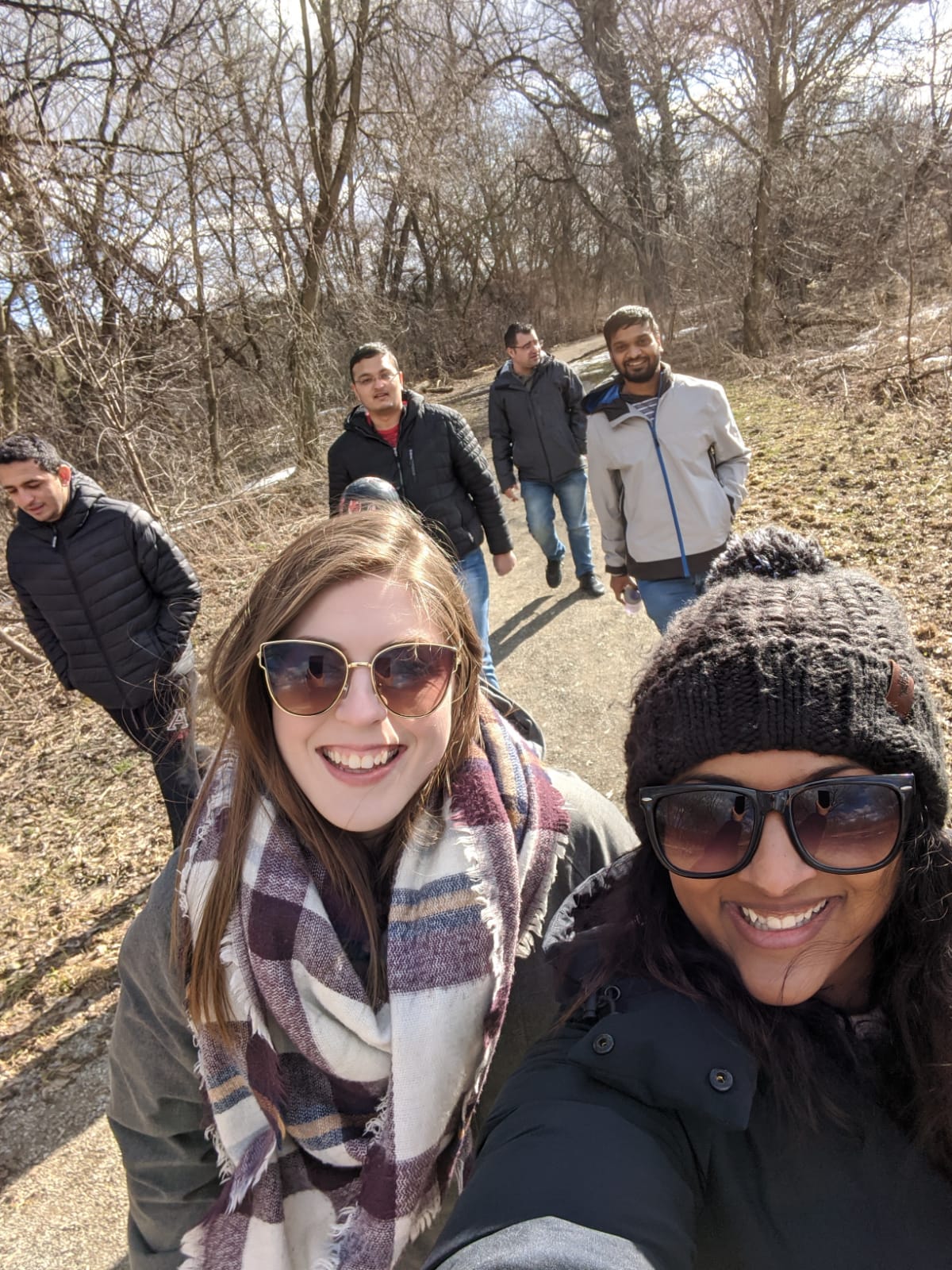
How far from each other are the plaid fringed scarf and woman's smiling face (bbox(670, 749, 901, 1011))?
394mm

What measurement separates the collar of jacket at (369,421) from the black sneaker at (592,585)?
2.15 m

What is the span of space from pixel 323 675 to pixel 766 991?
831 millimetres

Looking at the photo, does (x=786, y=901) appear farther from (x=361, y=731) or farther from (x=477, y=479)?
(x=477, y=479)

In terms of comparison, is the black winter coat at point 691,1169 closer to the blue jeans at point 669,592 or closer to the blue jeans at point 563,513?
the blue jeans at point 669,592

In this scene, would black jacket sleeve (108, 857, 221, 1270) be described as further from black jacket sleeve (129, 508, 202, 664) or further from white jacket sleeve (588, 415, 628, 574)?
white jacket sleeve (588, 415, 628, 574)

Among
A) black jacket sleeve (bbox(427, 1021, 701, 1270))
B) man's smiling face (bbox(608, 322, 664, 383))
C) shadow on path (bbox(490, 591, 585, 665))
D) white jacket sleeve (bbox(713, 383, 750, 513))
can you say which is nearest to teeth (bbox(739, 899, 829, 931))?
black jacket sleeve (bbox(427, 1021, 701, 1270))

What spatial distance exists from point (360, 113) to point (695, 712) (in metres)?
12.6

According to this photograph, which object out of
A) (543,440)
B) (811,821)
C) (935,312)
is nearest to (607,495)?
(543,440)

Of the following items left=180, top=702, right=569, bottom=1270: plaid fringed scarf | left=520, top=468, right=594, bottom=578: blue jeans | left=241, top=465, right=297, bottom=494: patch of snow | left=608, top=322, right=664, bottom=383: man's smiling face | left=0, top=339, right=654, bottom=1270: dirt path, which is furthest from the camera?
left=241, top=465, right=297, bottom=494: patch of snow

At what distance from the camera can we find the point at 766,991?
1.05 metres

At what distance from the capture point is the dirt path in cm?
239

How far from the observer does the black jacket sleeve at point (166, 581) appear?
135 inches

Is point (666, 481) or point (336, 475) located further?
point (336, 475)

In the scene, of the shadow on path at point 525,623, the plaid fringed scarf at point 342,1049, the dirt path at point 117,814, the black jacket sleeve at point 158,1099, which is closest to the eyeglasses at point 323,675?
the plaid fringed scarf at point 342,1049
